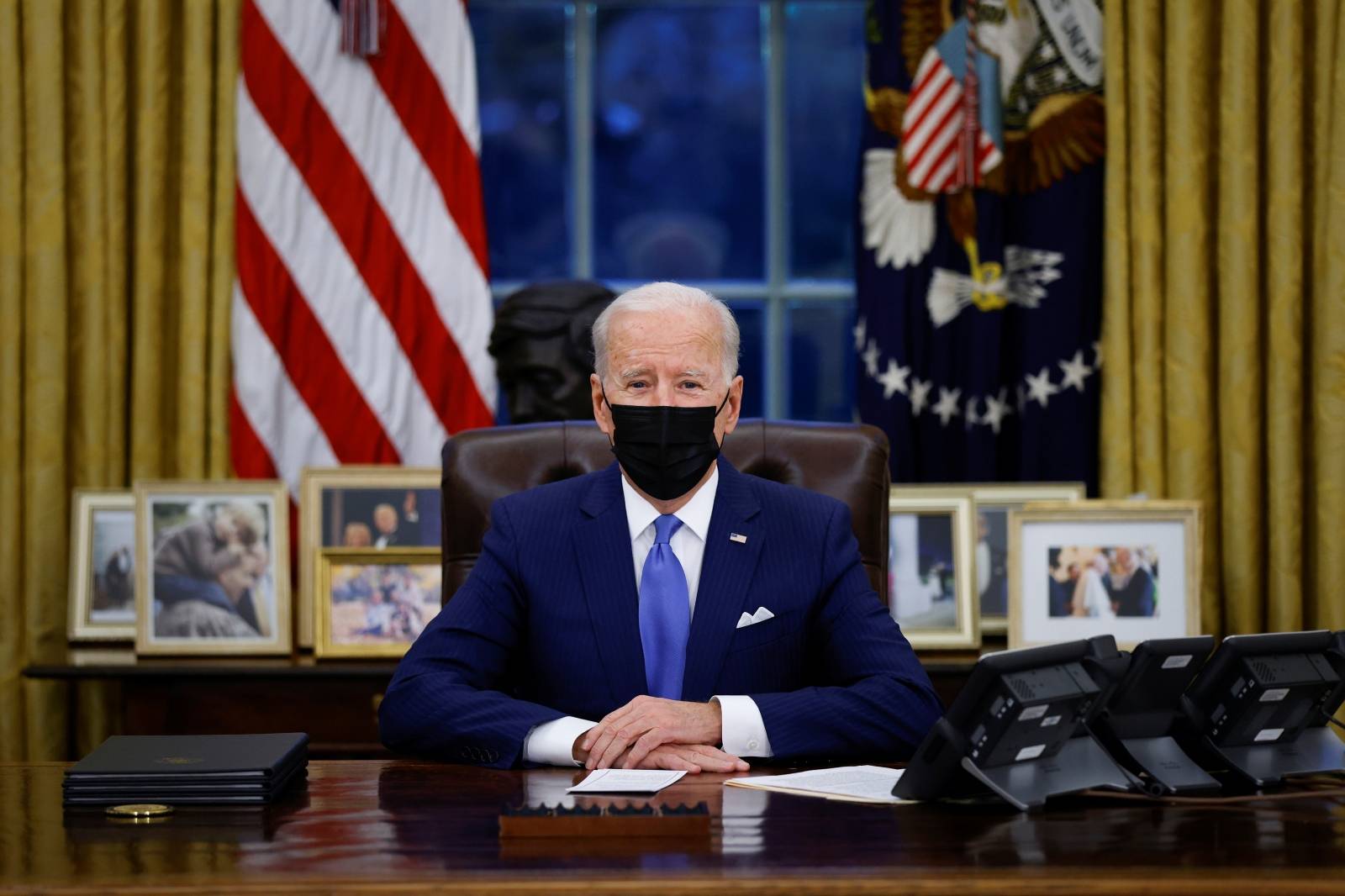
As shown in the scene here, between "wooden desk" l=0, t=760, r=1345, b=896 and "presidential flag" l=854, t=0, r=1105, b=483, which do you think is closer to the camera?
"wooden desk" l=0, t=760, r=1345, b=896

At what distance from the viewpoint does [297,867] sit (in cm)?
132

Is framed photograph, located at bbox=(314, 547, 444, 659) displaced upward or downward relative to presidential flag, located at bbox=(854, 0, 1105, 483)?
downward

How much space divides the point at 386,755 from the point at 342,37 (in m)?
1.82

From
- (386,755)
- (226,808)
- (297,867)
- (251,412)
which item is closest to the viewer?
(297,867)

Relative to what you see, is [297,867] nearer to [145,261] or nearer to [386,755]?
[386,755]

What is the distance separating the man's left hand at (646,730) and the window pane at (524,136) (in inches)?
93.0

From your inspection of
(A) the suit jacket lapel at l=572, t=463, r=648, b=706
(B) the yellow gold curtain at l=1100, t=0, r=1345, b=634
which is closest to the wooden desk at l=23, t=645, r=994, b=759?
(B) the yellow gold curtain at l=1100, t=0, r=1345, b=634

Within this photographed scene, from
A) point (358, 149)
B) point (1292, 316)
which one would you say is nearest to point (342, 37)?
point (358, 149)

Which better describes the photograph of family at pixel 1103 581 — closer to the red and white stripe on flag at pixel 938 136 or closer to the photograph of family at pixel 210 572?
the red and white stripe on flag at pixel 938 136

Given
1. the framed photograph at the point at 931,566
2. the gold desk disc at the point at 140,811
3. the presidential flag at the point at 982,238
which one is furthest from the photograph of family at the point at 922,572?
the gold desk disc at the point at 140,811

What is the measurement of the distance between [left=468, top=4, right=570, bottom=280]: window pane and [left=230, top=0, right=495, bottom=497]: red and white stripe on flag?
0.82 feet

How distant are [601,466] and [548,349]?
0.75m

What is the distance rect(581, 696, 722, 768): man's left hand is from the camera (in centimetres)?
193

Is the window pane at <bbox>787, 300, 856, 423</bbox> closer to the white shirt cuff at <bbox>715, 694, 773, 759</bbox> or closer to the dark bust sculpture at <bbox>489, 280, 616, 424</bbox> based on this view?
the dark bust sculpture at <bbox>489, 280, 616, 424</bbox>
